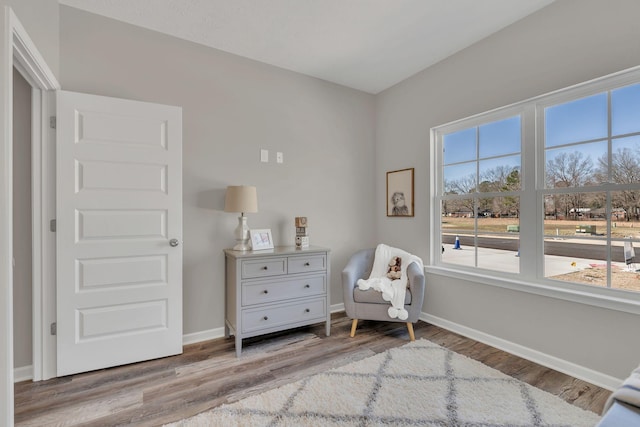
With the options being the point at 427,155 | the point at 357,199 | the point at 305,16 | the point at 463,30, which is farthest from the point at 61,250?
the point at 463,30

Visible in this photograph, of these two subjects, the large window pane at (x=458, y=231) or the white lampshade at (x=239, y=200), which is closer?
the white lampshade at (x=239, y=200)

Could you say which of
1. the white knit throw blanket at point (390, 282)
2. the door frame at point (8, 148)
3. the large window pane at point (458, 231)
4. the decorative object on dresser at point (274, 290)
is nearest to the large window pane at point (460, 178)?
the large window pane at point (458, 231)

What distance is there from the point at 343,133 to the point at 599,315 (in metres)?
2.75

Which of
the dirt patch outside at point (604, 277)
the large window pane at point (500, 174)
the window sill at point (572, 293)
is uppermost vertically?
the large window pane at point (500, 174)

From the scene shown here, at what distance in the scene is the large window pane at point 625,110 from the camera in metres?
1.96

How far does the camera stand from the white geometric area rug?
5.47 ft

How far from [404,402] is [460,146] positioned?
234cm

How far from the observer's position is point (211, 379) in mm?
2104

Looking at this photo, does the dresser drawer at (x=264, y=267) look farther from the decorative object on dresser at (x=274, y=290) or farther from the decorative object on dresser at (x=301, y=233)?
the decorative object on dresser at (x=301, y=233)

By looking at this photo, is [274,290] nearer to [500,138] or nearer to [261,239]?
[261,239]

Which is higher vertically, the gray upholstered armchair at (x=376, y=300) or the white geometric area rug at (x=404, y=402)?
the gray upholstered armchair at (x=376, y=300)

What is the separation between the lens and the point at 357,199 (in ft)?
12.1

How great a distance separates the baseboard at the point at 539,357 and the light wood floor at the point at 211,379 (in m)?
0.06

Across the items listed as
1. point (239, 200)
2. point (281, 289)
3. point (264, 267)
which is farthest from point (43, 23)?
point (281, 289)
